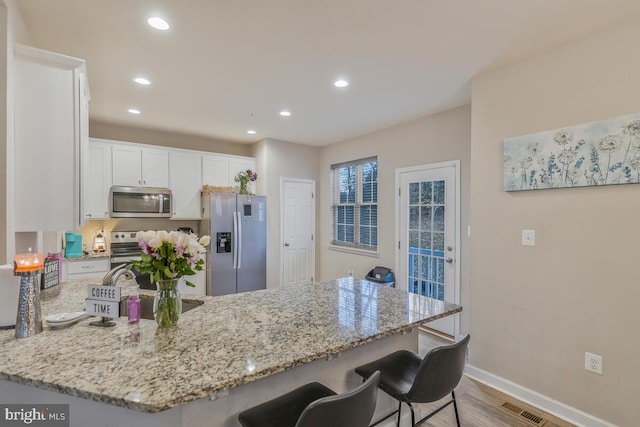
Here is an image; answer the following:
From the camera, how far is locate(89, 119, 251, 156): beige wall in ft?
13.8

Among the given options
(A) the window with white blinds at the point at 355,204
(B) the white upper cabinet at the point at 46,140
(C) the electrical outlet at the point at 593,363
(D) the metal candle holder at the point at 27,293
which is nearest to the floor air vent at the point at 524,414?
(C) the electrical outlet at the point at 593,363

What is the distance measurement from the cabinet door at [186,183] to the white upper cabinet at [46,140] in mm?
2716

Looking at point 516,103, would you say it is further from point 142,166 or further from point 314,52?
point 142,166

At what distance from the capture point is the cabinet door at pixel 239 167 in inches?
195

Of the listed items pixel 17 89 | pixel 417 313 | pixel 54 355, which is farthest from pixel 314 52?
pixel 54 355

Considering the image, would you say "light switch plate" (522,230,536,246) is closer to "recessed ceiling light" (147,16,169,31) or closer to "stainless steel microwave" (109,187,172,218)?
"recessed ceiling light" (147,16,169,31)

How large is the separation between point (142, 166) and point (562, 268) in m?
4.73

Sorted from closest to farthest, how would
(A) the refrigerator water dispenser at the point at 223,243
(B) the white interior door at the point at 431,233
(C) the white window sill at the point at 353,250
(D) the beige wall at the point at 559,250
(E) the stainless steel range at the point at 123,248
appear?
1. (D) the beige wall at the point at 559,250
2. (B) the white interior door at the point at 431,233
3. (E) the stainless steel range at the point at 123,248
4. (A) the refrigerator water dispenser at the point at 223,243
5. (C) the white window sill at the point at 353,250

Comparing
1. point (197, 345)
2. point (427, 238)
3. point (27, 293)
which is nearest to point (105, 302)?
point (27, 293)

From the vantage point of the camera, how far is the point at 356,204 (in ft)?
16.2

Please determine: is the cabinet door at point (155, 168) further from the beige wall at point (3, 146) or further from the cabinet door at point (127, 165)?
the beige wall at point (3, 146)

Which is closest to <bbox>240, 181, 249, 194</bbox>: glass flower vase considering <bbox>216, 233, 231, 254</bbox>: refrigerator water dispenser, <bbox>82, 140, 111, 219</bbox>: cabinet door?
<bbox>216, 233, 231, 254</bbox>: refrigerator water dispenser

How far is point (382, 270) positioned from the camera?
14.1ft

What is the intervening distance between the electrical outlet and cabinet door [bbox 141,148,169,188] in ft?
15.7
